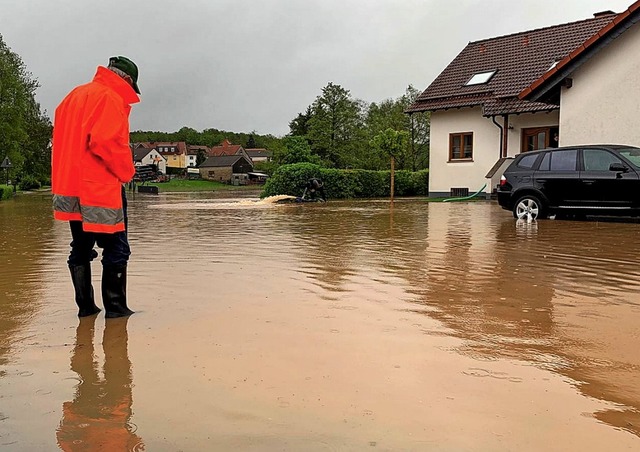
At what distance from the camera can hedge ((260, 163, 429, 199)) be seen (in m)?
28.0

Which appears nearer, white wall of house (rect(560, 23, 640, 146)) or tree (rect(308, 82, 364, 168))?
white wall of house (rect(560, 23, 640, 146))

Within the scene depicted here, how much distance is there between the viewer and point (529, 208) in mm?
14086

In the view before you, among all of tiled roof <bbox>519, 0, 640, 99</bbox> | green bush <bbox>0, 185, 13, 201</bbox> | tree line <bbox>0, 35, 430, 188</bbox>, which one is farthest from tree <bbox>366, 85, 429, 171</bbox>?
tiled roof <bbox>519, 0, 640, 99</bbox>

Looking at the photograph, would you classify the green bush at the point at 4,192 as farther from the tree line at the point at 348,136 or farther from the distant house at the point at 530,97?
the distant house at the point at 530,97

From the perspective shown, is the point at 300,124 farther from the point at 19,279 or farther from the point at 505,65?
the point at 19,279

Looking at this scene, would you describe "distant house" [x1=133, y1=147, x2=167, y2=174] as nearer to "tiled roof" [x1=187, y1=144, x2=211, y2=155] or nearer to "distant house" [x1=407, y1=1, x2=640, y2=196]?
"tiled roof" [x1=187, y1=144, x2=211, y2=155]

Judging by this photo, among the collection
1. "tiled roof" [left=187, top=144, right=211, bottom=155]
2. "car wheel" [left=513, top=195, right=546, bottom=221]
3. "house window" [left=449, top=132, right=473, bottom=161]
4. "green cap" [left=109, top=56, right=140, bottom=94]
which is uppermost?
"tiled roof" [left=187, top=144, right=211, bottom=155]

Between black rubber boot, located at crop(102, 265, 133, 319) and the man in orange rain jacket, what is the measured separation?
0.08 meters

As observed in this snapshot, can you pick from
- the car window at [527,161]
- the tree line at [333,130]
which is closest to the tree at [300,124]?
the tree line at [333,130]

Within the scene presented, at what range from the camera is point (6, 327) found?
4.75m

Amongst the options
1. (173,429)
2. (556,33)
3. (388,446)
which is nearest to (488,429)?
(388,446)

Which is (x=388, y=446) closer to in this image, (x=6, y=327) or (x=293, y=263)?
(x=6, y=327)

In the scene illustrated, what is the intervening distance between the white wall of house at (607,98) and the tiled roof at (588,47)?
1.36ft

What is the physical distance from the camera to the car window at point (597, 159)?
42.8 feet
